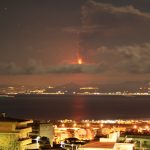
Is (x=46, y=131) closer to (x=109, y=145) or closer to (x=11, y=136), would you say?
(x=11, y=136)

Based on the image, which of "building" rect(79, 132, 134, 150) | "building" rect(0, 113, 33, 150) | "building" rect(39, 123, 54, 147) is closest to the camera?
"building" rect(79, 132, 134, 150)

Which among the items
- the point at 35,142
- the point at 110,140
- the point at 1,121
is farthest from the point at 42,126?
the point at 110,140

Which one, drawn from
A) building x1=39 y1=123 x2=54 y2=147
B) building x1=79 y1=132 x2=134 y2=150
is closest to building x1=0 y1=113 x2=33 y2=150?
building x1=79 y1=132 x2=134 y2=150

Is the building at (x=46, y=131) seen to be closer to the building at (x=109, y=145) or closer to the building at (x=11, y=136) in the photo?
the building at (x=11, y=136)

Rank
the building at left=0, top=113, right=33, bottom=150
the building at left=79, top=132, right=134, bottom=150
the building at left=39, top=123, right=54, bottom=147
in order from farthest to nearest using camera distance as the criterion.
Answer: the building at left=39, top=123, right=54, bottom=147, the building at left=0, top=113, right=33, bottom=150, the building at left=79, top=132, right=134, bottom=150

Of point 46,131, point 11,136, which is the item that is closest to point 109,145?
point 11,136

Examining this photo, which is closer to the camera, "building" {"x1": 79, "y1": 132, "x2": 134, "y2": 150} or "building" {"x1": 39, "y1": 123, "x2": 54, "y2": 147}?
"building" {"x1": 79, "y1": 132, "x2": 134, "y2": 150}

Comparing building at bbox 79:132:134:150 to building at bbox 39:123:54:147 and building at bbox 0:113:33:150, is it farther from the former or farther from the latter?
building at bbox 39:123:54:147

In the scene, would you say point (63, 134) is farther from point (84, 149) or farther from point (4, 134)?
point (84, 149)

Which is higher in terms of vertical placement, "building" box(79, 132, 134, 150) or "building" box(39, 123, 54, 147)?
"building" box(39, 123, 54, 147)

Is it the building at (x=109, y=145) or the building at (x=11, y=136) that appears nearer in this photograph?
the building at (x=109, y=145)

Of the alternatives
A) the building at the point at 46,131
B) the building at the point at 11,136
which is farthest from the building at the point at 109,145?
the building at the point at 46,131
